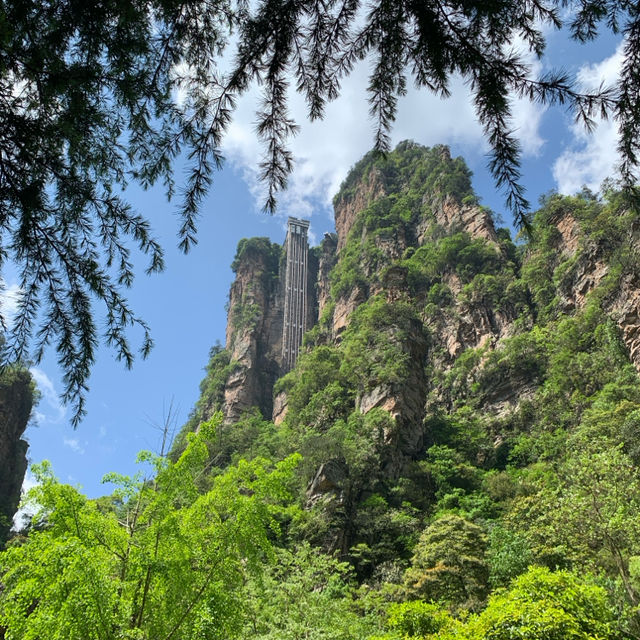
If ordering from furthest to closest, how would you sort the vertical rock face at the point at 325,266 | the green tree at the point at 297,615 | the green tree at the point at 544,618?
the vertical rock face at the point at 325,266 < the green tree at the point at 297,615 < the green tree at the point at 544,618

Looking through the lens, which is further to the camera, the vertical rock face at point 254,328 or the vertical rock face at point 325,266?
the vertical rock face at point 325,266

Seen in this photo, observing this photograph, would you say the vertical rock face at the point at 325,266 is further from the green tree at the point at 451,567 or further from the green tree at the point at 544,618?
the green tree at the point at 544,618

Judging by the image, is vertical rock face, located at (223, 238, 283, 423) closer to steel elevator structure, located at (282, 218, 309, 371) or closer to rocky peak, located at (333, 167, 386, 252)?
steel elevator structure, located at (282, 218, 309, 371)

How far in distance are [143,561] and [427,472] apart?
19739 millimetres

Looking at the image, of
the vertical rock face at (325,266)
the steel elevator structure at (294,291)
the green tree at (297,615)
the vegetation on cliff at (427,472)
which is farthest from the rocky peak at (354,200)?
the green tree at (297,615)

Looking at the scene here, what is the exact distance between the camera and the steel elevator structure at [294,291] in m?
57.2

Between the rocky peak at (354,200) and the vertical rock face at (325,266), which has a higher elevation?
the rocky peak at (354,200)

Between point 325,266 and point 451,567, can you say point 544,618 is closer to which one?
point 451,567

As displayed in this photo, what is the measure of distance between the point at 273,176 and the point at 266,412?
47296 millimetres

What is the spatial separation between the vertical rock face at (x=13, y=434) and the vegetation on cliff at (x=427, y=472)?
45.8 ft

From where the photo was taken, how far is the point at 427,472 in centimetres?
2389

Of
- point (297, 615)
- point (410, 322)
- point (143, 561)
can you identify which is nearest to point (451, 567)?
point (297, 615)

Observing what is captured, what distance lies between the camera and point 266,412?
4900 centimetres

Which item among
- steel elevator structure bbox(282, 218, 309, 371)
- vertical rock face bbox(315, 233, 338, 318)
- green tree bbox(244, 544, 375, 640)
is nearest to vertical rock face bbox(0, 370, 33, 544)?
steel elevator structure bbox(282, 218, 309, 371)
